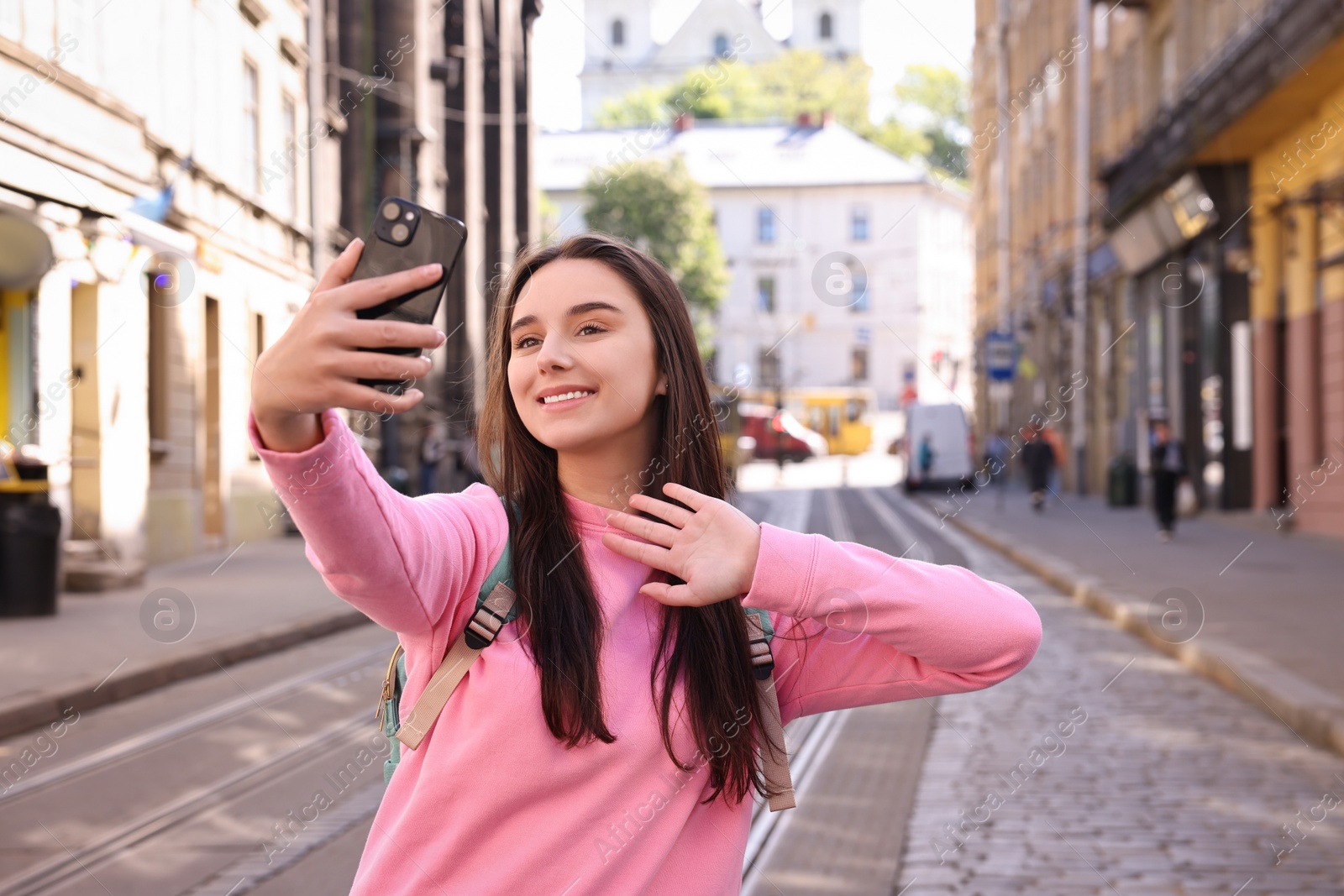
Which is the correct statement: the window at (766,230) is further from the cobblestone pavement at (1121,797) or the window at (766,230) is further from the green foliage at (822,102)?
the cobblestone pavement at (1121,797)

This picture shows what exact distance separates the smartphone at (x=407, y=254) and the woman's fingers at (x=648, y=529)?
0.41 metres

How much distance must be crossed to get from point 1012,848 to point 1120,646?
5.47 meters

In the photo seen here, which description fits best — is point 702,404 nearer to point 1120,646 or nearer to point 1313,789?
point 1313,789

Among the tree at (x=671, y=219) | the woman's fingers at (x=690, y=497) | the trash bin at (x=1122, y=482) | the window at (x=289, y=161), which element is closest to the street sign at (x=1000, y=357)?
the trash bin at (x=1122, y=482)

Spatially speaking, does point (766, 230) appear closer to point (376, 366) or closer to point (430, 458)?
point (430, 458)

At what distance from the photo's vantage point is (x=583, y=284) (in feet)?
6.61

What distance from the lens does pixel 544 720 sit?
1870mm

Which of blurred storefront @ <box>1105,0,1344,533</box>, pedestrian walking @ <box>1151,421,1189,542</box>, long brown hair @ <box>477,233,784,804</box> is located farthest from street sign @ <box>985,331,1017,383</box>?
long brown hair @ <box>477,233,784,804</box>

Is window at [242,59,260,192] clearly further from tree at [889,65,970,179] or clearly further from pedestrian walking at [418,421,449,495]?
tree at [889,65,970,179]

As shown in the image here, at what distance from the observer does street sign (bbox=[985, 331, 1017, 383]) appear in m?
24.2

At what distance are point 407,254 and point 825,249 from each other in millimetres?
73994

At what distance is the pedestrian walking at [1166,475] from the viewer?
61.1 feet

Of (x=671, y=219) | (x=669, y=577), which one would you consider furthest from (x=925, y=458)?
(x=669, y=577)

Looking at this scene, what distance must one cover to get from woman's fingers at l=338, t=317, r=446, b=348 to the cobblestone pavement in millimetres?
3601
